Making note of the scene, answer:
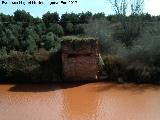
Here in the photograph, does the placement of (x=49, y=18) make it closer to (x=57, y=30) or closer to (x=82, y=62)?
(x=57, y=30)

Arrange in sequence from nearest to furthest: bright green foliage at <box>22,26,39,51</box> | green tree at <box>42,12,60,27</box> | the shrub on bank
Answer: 1. the shrub on bank
2. bright green foliage at <box>22,26,39,51</box>
3. green tree at <box>42,12,60,27</box>

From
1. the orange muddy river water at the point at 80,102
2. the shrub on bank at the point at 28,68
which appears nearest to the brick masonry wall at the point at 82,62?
the orange muddy river water at the point at 80,102

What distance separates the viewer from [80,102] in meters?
10.6

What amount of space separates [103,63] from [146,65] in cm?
163

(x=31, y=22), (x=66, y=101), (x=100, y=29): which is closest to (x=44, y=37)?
(x=31, y=22)

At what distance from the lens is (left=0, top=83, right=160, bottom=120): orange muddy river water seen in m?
9.34

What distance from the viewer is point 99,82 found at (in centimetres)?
1298

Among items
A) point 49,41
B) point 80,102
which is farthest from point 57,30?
point 80,102

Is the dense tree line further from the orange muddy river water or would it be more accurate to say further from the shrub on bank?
the orange muddy river water

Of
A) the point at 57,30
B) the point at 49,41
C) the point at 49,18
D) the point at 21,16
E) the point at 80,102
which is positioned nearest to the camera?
the point at 80,102

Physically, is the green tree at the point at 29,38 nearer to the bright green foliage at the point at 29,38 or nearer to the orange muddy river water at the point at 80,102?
the bright green foliage at the point at 29,38

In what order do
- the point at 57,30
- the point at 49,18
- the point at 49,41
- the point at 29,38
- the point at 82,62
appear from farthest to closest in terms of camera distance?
the point at 49,18
the point at 57,30
the point at 29,38
the point at 49,41
the point at 82,62

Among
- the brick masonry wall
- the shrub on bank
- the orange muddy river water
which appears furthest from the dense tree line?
the orange muddy river water

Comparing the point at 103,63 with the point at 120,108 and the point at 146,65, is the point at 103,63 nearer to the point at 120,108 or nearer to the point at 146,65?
the point at 146,65
